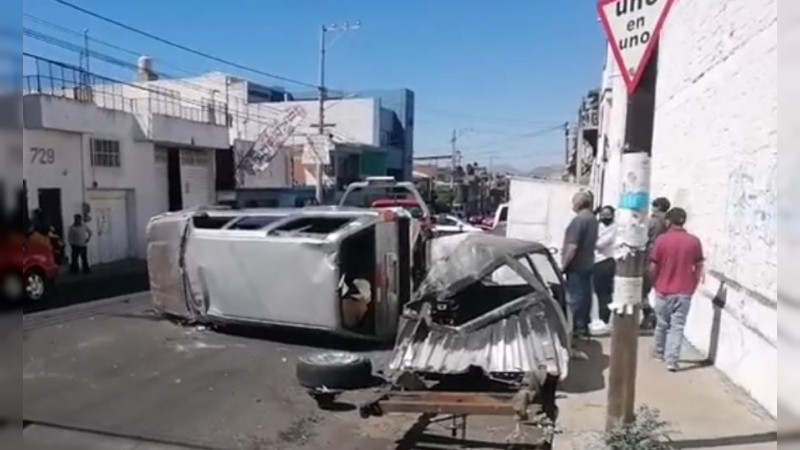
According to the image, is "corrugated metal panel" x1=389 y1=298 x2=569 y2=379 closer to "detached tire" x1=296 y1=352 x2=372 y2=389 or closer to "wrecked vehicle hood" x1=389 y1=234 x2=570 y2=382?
"wrecked vehicle hood" x1=389 y1=234 x2=570 y2=382

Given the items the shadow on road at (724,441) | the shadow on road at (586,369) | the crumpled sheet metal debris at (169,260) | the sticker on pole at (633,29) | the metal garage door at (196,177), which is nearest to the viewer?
the sticker on pole at (633,29)

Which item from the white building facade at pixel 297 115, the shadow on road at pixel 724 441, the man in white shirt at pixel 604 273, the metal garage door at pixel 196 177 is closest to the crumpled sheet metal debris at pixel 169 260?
the man in white shirt at pixel 604 273

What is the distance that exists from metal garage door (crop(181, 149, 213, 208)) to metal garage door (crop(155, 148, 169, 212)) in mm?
766

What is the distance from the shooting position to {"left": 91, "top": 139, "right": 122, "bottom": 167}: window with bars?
19.4 m

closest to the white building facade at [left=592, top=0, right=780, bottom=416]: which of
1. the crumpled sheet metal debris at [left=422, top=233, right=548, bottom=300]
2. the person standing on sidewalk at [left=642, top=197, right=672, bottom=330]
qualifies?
the person standing on sidewalk at [left=642, top=197, right=672, bottom=330]

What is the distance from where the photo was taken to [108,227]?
20578mm

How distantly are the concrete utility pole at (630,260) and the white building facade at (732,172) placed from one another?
0.51 metres

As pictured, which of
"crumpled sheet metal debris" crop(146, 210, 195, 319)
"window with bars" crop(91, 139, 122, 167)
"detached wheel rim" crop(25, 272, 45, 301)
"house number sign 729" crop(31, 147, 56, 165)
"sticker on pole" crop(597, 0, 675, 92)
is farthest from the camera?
"window with bars" crop(91, 139, 122, 167)

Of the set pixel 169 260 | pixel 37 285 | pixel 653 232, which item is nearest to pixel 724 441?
pixel 653 232

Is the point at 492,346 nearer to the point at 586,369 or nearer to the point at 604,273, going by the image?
the point at 586,369

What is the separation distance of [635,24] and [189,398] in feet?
17.2

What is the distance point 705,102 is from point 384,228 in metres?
4.40

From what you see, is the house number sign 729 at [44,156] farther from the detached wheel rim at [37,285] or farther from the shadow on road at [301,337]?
the shadow on road at [301,337]

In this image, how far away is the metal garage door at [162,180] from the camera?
2309cm
